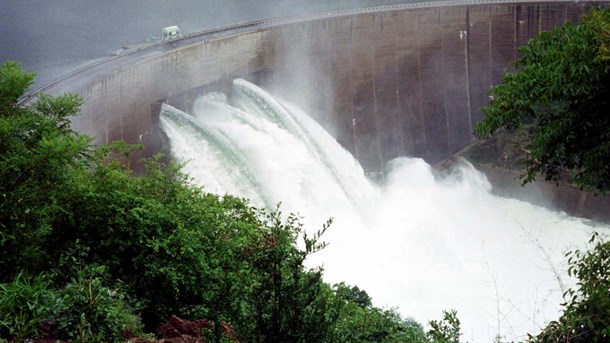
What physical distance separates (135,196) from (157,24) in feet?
89.7

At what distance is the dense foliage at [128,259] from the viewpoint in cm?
738

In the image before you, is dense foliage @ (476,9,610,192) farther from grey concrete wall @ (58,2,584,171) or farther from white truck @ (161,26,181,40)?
white truck @ (161,26,181,40)

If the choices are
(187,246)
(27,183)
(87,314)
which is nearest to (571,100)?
(187,246)

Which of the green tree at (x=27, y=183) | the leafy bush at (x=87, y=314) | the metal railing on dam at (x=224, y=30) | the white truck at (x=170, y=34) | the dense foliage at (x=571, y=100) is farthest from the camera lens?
the white truck at (x=170, y=34)

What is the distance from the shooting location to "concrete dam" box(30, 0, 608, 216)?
27.8 meters

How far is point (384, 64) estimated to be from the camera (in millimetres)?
31984

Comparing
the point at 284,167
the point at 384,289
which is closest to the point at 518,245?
the point at 384,289

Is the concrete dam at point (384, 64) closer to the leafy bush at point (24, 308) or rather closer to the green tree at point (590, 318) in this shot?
the leafy bush at point (24, 308)

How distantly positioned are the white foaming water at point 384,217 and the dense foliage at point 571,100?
32.5 feet

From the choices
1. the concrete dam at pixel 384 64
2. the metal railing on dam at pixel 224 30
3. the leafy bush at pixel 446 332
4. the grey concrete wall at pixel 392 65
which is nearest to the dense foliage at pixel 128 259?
the leafy bush at pixel 446 332

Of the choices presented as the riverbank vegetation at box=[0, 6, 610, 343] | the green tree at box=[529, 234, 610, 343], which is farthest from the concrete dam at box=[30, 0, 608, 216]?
the green tree at box=[529, 234, 610, 343]

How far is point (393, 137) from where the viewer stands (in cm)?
3247

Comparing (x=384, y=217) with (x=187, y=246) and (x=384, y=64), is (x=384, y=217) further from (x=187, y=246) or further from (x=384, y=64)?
(x=187, y=246)

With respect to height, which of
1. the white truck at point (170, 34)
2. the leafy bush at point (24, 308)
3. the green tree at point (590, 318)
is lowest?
the leafy bush at point (24, 308)
